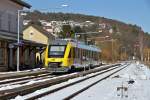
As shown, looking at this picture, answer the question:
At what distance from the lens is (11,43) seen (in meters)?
52.8

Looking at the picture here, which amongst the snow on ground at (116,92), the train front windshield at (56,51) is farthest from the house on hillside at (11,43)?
the snow on ground at (116,92)

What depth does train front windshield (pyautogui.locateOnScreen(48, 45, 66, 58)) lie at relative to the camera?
1668 inches

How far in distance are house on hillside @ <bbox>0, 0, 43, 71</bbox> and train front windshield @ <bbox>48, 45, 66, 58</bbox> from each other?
719 centimetres

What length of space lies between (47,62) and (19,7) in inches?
874

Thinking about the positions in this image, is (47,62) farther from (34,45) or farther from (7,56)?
(34,45)

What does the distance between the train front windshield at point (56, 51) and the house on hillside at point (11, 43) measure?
23.6 feet

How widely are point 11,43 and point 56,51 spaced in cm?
1138

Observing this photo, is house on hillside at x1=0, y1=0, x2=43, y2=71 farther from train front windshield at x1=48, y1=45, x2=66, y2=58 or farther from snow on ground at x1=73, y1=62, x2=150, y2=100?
snow on ground at x1=73, y1=62, x2=150, y2=100

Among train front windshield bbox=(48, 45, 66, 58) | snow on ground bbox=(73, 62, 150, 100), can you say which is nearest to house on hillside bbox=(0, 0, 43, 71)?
train front windshield bbox=(48, 45, 66, 58)

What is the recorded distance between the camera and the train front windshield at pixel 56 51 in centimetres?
4238

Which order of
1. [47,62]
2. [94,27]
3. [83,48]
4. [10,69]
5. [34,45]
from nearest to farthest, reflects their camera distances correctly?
[47,62] < [83,48] < [10,69] < [34,45] < [94,27]

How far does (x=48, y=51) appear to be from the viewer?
42.8m

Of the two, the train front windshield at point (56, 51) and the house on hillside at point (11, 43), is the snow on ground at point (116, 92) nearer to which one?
the train front windshield at point (56, 51)

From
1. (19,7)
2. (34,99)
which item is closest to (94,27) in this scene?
(19,7)
